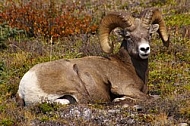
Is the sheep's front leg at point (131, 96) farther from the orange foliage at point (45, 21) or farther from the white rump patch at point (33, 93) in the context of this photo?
the orange foliage at point (45, 21)

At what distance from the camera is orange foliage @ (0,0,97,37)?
16297 mm

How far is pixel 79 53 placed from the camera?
45.8 ft

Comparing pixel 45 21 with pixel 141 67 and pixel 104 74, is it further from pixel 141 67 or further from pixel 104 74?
pixel 104 74

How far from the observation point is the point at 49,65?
10273mm

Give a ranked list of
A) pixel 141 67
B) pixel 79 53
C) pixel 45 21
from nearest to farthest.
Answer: pixel 141 67, pixel 79 53, pixel 45 21

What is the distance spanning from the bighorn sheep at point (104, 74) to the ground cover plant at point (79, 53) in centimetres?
44

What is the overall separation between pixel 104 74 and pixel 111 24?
1.28 m

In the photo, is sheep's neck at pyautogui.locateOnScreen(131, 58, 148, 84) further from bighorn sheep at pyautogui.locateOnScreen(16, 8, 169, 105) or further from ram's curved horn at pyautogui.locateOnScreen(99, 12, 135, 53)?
ram's curved horn at pyautogui.locateOnScreen(99, 12, 135, 53)

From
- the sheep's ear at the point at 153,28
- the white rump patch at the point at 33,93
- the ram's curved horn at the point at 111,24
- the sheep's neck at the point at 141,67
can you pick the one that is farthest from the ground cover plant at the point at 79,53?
the ram's curved horn at the point at 111,24

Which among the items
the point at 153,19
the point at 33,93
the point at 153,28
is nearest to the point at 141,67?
the point at 153,28

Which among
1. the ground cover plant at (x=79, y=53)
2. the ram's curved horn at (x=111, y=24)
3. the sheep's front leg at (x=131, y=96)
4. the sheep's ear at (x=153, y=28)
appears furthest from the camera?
the sheep's ear at (x=153, y=28)

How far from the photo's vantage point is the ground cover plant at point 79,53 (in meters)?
8.77

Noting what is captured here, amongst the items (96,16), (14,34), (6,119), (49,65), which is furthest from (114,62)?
(96,16)

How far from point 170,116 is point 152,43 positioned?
6125 mm
